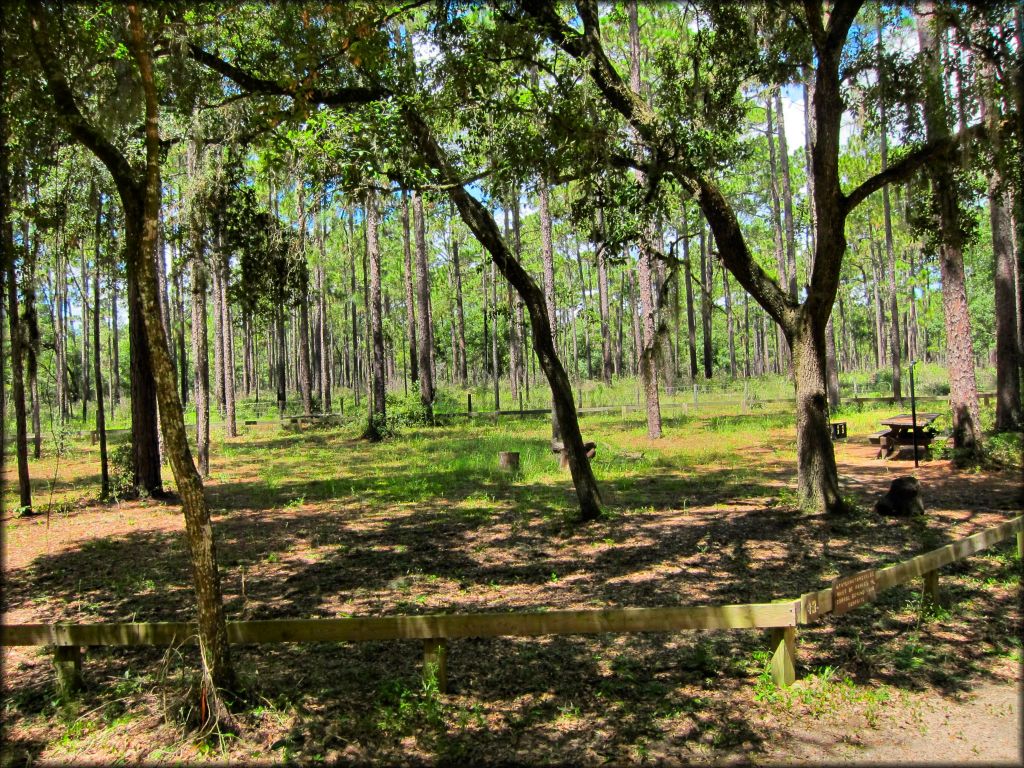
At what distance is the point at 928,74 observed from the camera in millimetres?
7812

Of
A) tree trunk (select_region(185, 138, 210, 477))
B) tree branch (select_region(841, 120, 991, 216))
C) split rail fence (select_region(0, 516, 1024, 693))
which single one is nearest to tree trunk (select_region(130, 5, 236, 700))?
split rail fence (select_region(0, 516, 1024, 693))

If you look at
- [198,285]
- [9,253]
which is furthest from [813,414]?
[9,253]

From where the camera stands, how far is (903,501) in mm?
8859

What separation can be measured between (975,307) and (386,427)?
50.3m

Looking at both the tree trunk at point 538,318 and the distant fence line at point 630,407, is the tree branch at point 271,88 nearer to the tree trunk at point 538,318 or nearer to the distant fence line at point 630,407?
the tree trunk at point 538,318

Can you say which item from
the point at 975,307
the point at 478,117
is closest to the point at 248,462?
the point at 478,117

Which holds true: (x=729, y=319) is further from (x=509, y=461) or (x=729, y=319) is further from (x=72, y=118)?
(x=72, y=118)

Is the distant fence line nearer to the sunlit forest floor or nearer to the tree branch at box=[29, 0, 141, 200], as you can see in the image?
the sunlit forest floor

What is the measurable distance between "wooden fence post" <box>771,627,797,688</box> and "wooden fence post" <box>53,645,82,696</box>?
466 cm

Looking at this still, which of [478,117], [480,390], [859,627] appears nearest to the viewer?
[859,627]

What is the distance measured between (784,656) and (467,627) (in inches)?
81.0

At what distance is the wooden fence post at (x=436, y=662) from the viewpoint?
4418 mm

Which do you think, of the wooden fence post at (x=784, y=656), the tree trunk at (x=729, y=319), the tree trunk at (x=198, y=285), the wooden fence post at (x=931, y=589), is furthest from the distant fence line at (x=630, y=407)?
the wooden fence post at (x=784, y=656)

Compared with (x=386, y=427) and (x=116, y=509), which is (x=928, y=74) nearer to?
(x=116, y=509)
